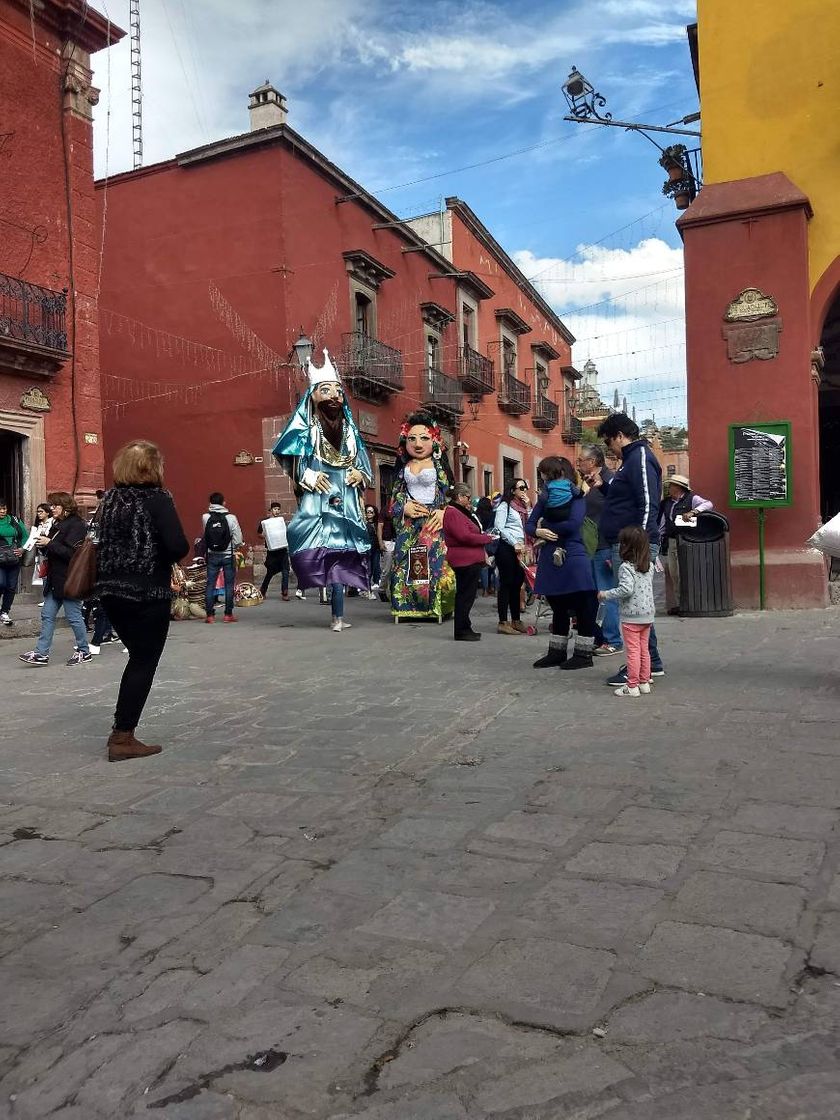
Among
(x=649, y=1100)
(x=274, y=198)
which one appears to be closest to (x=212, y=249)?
(x=274, y=198)

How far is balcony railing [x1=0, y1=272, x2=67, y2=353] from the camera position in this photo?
11852 millimetres

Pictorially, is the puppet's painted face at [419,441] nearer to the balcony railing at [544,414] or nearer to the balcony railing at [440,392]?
the balcony railing at [440,392]

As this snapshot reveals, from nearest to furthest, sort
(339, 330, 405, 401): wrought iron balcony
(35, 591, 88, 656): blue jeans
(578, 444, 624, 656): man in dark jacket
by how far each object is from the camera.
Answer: (578, 444, 624, 656): man in dark jacket, (35, 591, 88, 656): blue jeans, (339, 330, 405, 401): wrought iron balcony

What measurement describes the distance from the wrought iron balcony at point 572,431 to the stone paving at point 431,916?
99.2 feet

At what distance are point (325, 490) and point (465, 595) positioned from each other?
6.79ft

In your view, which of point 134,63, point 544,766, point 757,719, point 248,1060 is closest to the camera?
point 248,1060

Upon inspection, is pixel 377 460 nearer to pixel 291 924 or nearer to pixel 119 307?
pixel 119 307

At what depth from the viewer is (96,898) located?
8.77ft

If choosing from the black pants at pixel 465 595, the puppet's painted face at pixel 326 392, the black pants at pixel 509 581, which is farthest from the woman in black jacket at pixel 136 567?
the puppet's painted face at pixel 326 392

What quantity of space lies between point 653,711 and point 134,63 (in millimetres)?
20433

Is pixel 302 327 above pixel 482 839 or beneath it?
above

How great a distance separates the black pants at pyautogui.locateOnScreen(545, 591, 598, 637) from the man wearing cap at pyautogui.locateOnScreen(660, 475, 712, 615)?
286 centimetres

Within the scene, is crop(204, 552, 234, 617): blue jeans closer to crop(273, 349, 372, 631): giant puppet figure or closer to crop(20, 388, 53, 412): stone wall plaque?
crop(273, 349, 372, 631): giant puppet figure

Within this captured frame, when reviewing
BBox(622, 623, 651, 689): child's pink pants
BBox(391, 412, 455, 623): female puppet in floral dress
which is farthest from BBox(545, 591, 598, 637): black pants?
BBox(391, 412, 455, 623): female puppet in floral dress
